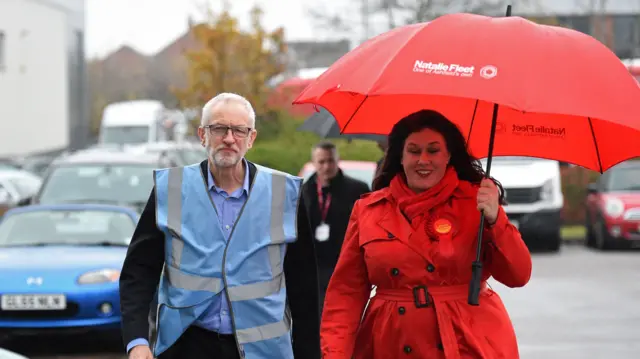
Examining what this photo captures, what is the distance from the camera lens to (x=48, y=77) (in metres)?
51.5

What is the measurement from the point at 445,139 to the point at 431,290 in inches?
23.9

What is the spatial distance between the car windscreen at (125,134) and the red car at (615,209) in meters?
18.4

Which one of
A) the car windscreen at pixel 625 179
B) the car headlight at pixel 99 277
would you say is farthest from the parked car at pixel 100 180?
the car windscreen at pixel 625 179

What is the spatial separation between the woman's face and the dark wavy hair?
0.03 meters

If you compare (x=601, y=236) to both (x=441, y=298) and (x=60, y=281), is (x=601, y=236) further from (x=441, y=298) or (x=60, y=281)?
(x=441, y=298)

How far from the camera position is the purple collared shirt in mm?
4469

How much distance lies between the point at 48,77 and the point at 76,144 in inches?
239

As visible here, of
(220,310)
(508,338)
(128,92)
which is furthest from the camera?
(128,92)

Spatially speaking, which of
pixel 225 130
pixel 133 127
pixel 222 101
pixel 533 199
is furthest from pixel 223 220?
pixel 133 127

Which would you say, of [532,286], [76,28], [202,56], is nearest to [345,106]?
[532,286]

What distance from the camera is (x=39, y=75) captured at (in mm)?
50562

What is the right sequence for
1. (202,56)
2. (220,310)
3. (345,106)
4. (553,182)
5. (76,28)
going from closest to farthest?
(220,310), (345,106), (553,182), (202,56), (76,28)

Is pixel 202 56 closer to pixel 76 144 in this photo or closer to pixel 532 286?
pixel 532 286

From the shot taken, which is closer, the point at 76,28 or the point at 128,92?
the point at 76,28
